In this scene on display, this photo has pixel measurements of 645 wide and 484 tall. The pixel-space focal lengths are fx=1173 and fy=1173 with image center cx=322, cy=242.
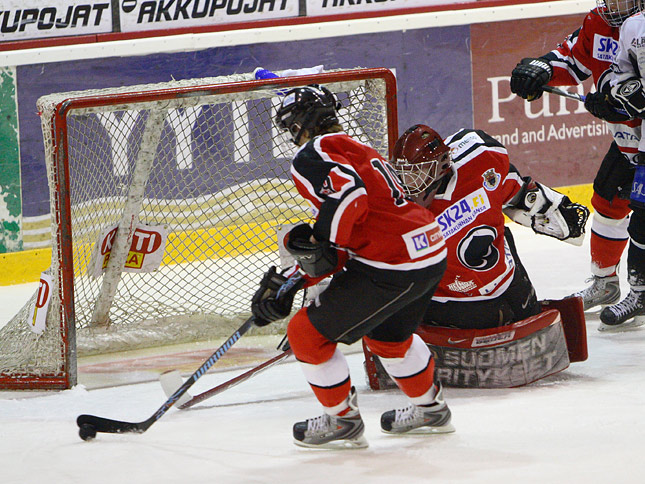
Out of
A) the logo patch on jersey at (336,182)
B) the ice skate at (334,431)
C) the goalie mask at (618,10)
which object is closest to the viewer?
the logo patch on jersey at (336,182)

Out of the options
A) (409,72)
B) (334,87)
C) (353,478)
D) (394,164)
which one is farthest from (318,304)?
(409,72)

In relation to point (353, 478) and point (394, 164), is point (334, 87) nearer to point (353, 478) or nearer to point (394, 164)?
point (394, 164)

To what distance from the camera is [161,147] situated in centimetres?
502

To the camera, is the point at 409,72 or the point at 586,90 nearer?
the point at 409,72

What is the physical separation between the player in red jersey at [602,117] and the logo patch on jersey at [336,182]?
178 cm

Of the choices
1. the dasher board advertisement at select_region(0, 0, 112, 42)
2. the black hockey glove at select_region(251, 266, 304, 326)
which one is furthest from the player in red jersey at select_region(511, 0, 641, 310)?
the dasher board advertisement at select_region(0, 0, 112, 42)

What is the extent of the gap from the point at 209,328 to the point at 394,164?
1.39m

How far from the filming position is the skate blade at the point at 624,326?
14.6ft

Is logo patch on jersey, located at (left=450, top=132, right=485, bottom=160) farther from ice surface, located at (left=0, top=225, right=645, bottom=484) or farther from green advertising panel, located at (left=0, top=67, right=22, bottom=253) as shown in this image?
green advertising panel, located at (left=0, top=67, right=22, bottom=253)

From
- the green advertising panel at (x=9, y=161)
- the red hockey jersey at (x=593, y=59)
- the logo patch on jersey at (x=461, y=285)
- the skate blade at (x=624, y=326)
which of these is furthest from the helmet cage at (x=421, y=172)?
the green advertising panel at (x=9, y=161)

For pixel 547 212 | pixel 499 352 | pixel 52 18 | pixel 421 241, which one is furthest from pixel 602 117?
pixel 52 18

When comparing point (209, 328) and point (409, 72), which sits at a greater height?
point (409, 72)

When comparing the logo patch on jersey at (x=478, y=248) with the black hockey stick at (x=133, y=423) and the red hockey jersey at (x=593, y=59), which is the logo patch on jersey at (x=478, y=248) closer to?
the black hockey stick at (x=133, y=423)

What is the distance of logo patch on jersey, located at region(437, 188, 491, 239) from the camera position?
11.6ft
